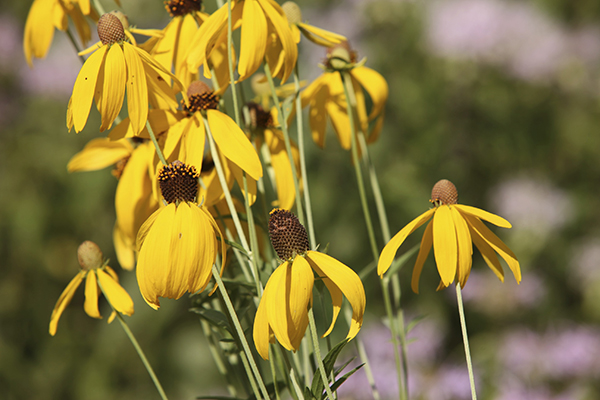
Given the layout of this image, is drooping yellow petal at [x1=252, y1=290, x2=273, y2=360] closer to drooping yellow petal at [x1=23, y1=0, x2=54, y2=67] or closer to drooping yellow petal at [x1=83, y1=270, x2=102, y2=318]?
drooping yellow petal at [x1=83, y1=270, x2=102, y2=318]

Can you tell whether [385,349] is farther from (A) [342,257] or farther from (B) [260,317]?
(B) [260,317]

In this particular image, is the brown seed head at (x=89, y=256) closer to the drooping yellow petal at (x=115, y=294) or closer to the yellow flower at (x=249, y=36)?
the drooping yellow petal at (x=115, y=294)

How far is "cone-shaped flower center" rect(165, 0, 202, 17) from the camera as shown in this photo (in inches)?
17.6

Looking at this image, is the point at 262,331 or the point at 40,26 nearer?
the point at 262,331

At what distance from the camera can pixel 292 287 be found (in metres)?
0.30

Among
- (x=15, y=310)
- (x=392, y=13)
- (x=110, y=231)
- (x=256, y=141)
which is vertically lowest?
(x=15, y=310)

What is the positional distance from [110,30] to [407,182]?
1105 millimetres

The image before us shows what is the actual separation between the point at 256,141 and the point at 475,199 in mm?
1126

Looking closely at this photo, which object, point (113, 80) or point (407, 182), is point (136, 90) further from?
point (407, 182)

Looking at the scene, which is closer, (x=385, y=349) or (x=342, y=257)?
(x=385, y=349)

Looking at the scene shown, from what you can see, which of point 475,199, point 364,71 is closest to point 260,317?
point 364,71

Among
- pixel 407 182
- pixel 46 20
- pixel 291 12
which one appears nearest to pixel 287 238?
pixel 291 12

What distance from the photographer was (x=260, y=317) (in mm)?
309

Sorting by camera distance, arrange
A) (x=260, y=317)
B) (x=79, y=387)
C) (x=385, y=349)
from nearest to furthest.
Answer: (x=260, y=317) → (x=385, y=349) → (x=79, y=387)
